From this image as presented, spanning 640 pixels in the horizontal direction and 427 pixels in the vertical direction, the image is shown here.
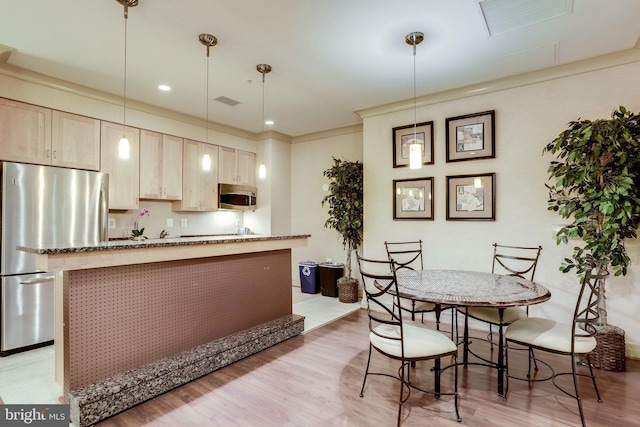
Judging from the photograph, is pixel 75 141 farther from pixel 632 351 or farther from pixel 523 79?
pixel 632 351

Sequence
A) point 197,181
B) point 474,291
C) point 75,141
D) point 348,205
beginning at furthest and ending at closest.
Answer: point 197,181 → point 348,205 → point 75,141 → point 474,291

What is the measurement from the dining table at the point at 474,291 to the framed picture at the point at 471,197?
1.07m

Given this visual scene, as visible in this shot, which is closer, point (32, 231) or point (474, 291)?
point (474, 291)

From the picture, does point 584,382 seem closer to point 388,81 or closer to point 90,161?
point 388,81

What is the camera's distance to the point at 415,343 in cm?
207

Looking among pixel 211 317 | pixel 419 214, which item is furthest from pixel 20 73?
pixel 419 214

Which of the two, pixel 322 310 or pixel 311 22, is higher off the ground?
pixel 311 22

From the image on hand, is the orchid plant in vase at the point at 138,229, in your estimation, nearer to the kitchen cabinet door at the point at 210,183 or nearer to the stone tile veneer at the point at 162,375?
the kitchen cabinet door at the point at 210,183

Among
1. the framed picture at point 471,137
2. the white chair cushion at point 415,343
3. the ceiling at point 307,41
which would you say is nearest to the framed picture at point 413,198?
the framed picture at point 471,137

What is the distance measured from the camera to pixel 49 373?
269 centimetres

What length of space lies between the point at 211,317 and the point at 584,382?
307cm

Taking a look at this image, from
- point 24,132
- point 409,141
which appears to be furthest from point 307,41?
point 24,132

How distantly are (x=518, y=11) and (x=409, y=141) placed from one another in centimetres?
192

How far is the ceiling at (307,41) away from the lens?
7.78 feet
